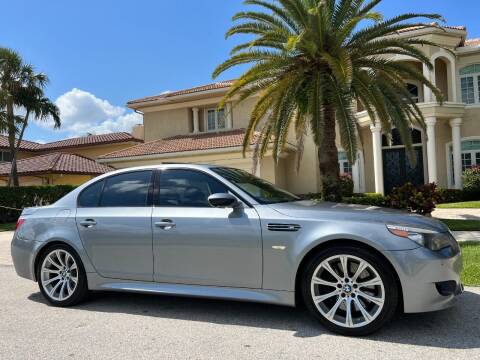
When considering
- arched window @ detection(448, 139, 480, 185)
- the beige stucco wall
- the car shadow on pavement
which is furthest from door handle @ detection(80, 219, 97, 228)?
the beige stucco wall

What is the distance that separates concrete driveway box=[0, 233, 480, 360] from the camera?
3.75 m

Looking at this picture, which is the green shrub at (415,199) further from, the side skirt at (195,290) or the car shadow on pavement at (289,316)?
the side skirt at (195,290)

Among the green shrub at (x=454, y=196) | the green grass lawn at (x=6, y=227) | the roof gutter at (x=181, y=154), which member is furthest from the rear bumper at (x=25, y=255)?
the green shrub at (x=454, y=196)

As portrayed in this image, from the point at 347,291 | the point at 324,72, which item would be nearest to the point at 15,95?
the point at 324,72

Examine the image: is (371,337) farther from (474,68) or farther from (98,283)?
(474,68)

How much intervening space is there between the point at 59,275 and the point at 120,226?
→ 44.6 inches

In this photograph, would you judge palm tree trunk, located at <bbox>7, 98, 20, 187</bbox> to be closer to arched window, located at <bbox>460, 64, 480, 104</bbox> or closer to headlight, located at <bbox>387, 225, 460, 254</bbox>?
arched window, located at <bbox>460, 64, 480, 104</bbox>

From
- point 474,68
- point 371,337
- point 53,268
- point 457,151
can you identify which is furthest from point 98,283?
point 474,68

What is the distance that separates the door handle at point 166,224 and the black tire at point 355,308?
147cm

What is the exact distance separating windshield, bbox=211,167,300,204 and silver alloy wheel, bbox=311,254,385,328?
1.00 metres

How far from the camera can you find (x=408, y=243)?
3947 mm

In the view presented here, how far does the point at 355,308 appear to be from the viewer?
4.11 meters

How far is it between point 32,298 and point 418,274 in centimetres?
475

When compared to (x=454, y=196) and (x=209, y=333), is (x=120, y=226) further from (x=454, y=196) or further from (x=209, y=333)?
(x=454, y=196)
